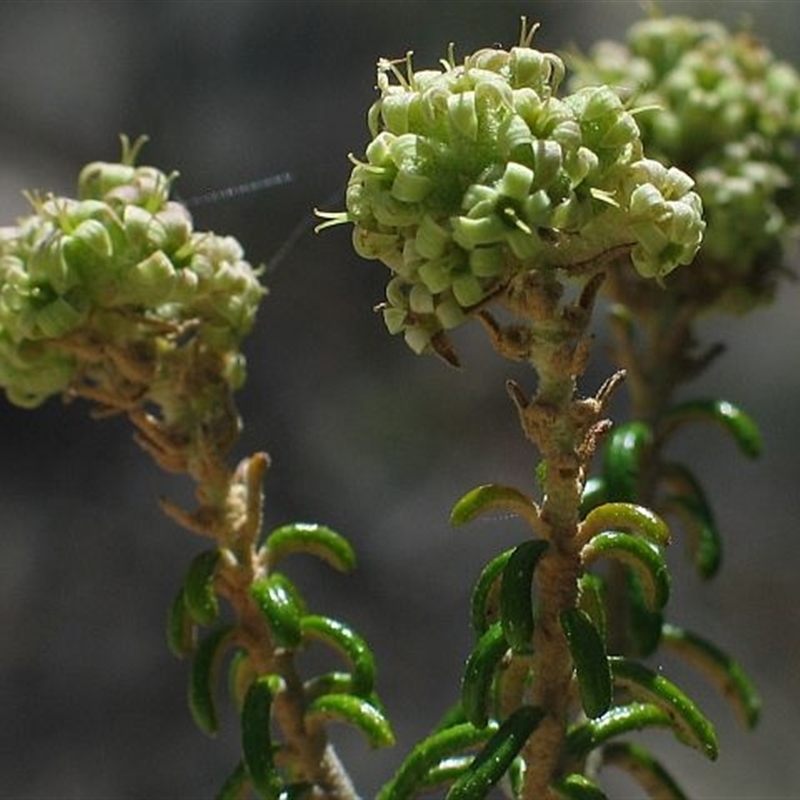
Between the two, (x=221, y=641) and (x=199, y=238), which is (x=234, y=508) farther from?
(x=199, y=238)

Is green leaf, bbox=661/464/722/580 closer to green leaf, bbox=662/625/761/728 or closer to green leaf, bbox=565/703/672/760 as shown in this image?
green leaf, bbox=662/625/761/728

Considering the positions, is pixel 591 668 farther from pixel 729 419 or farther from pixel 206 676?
pixel 729 419

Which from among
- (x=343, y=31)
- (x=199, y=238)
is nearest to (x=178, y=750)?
(x=343, y=31)

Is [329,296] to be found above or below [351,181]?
above

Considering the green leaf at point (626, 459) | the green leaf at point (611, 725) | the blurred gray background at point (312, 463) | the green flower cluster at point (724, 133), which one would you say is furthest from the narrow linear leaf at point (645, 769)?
the blurred gray background at point (312, 463)

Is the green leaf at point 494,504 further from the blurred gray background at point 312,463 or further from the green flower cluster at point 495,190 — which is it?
the blurred gray background at point 312,463

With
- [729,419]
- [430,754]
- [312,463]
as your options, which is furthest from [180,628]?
[312,463]
